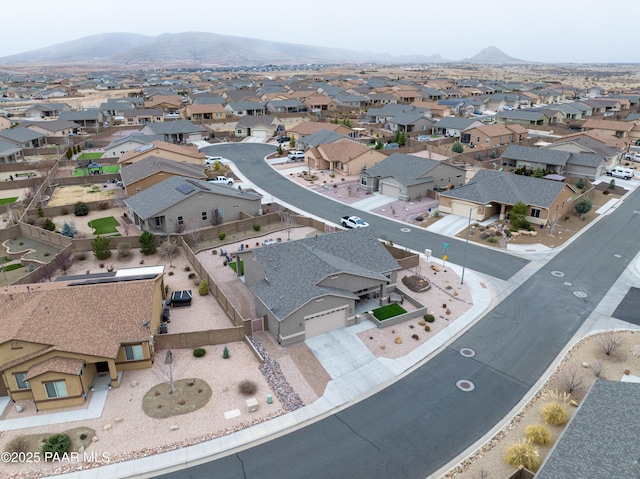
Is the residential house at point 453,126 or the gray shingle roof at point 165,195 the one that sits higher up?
the residential house at point 453,126

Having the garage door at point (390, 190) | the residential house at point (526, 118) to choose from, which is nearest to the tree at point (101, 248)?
the garage door at point (390, 190)

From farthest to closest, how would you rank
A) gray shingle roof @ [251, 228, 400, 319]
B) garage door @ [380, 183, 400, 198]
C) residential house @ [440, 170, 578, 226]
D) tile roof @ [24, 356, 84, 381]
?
1. garage door @ [380, 183, 400, 198]
2. residential house @ [440, 170, 578, 226]
3. gray shingle roof @ [251, 228, 400, 319]
4. tile roof @ [24, 356, 84, 381]

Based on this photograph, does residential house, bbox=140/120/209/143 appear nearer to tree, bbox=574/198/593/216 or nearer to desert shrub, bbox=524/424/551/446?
tree, bbox=574/198/593/216

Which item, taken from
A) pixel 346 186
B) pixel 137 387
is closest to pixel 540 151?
pixel 346 186

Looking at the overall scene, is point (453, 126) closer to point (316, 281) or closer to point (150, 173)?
point (150, 173)

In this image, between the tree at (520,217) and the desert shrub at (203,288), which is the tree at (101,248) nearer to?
the desert shrub at (203,288)

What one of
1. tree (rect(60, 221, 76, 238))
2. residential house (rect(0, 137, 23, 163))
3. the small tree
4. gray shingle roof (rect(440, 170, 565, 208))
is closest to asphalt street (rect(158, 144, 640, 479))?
gray shingle roof (rect(440, 170, 565, 208))
